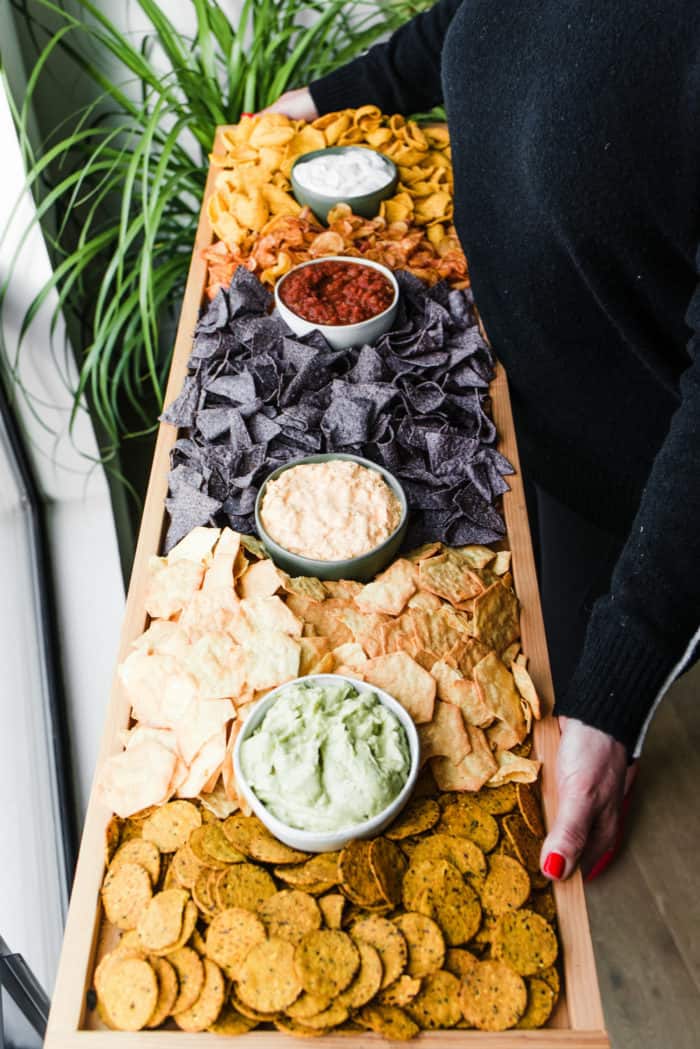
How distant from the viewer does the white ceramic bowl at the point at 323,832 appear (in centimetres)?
77

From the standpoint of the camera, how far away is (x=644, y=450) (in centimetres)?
117

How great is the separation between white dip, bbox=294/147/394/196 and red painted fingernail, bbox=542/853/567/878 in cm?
106

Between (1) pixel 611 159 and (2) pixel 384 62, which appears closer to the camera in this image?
(1) pixel 611 159

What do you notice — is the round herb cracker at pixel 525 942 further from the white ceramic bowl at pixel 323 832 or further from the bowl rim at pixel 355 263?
the bowl rim at pixel 355 263

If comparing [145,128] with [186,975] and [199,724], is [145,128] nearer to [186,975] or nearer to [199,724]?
[199,724]

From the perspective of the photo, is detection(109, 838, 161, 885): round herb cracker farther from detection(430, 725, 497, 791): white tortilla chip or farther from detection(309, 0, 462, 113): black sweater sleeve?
detection(309, 0, 462, 113): black sweater sleeve

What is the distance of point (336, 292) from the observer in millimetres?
1280

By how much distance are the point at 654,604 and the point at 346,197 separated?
885 mm

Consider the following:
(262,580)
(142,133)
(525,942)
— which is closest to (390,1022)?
(525,942)

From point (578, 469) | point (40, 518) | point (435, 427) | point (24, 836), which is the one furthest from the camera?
point (40, 518)

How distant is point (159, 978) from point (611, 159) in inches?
32.8

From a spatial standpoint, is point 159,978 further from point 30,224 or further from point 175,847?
point 30,224

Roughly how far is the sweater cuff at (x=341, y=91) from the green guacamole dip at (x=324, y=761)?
1.18m

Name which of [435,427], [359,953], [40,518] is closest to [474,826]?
[359,953]
